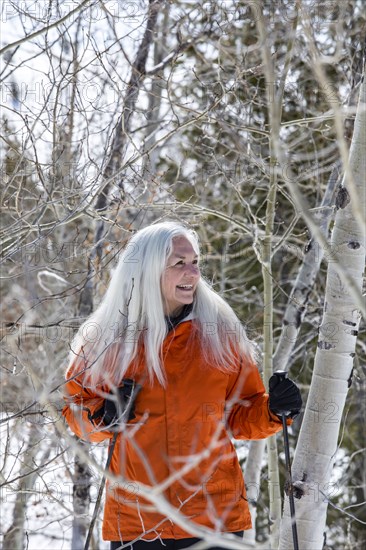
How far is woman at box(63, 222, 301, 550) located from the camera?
2814mm

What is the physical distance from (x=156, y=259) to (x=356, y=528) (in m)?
7.67

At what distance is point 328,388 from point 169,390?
61 centimetres

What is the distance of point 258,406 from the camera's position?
2971 mm

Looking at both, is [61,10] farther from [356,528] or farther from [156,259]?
[356,528]

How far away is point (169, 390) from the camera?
9.59 ft

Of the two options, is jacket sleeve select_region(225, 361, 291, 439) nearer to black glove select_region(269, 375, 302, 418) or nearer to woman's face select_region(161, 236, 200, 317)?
black glove select_region(269, 375, 302, 418)

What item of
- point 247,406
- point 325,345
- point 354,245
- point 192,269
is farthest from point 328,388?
point 192,269

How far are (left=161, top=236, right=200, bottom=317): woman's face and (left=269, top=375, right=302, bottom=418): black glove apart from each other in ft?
1.58

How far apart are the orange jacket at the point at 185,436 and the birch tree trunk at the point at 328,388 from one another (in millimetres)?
189

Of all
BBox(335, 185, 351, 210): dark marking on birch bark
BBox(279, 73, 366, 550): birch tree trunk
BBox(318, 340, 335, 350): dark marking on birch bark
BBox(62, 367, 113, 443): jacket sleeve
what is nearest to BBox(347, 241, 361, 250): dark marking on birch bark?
BBox(279, 73, 366, 550): birch tree trunk

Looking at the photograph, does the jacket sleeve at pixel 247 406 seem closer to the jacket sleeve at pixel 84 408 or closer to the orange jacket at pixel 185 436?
the orange jacket at pixel 185 436

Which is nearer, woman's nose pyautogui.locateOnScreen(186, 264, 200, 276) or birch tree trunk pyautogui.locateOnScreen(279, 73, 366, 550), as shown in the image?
birch tree trunk pyautogui.locateOnScreen(279, 73, 366, 550)

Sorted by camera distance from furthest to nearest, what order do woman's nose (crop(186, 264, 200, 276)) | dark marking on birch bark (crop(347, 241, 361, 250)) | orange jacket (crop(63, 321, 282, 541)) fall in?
woman's nose (crop(186, 264, 200, 276)), dark marking on birch bark (crop(347, 241, 361, 250)), orange jacket (crop(63, 321, 282, 541))

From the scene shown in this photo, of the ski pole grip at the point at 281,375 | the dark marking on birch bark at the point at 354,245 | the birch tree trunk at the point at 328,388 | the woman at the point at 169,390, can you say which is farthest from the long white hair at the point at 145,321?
the dark marking on birch bark at the point at 354,245
